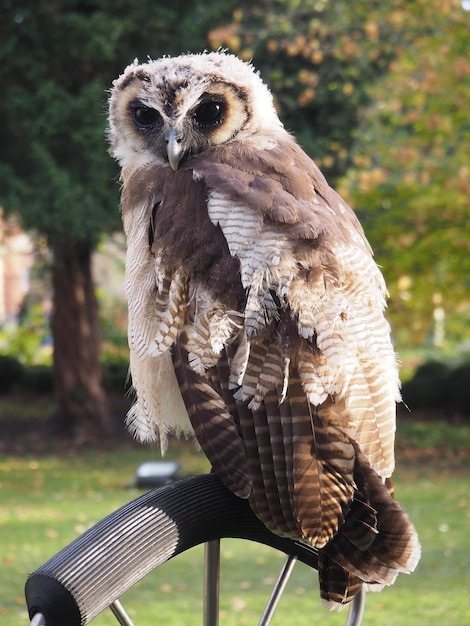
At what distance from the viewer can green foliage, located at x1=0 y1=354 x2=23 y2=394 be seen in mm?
22234

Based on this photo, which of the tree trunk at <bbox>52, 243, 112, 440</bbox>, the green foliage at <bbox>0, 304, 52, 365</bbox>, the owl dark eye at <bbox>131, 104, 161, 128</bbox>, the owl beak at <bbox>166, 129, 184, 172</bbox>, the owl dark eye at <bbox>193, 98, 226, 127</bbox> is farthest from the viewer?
the green foliage at <bbox>0, 304, 52, 365</bbox>

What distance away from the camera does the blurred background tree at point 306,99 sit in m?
13.6

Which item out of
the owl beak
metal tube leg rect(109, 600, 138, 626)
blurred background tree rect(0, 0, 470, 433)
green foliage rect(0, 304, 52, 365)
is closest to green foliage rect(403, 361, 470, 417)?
blurred background tree rect(0, 0, 470, 433)

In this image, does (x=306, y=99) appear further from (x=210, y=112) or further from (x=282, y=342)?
(x=282, y=342)

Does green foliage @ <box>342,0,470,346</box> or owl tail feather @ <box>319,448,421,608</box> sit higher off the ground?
green foliage @ <box>342,0,470,346</box>

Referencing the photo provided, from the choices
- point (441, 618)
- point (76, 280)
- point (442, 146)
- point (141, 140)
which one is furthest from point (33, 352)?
point (141, 140)

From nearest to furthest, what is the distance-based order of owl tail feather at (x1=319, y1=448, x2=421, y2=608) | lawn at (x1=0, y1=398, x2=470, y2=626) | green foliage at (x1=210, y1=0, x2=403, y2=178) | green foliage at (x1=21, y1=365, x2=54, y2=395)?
owl tail feather at (x1=319, y1=448, x2=421, y2=608) < lawn at (x1=0, y1=398, x2=470, y2=626) < green foliage at (x1=210, y1=0, x2=403, y2=178) < green foliage at (x1=21, y1=365, x2=54, y2=395)

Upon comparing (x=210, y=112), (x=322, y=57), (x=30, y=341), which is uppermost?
(x=322, y=57)

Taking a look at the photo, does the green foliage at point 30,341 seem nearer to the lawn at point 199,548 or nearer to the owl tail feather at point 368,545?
the lawn at point 199,548

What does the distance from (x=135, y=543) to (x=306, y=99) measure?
42.2 ft

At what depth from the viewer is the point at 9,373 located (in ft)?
73.2

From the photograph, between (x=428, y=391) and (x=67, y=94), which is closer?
(x=67, y=94)

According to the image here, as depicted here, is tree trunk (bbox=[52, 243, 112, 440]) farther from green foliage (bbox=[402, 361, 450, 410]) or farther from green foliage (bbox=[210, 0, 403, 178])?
green foliage (bbox=[402, 361, 450, 410])

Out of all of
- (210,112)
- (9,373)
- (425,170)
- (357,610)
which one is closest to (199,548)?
(425,170)
